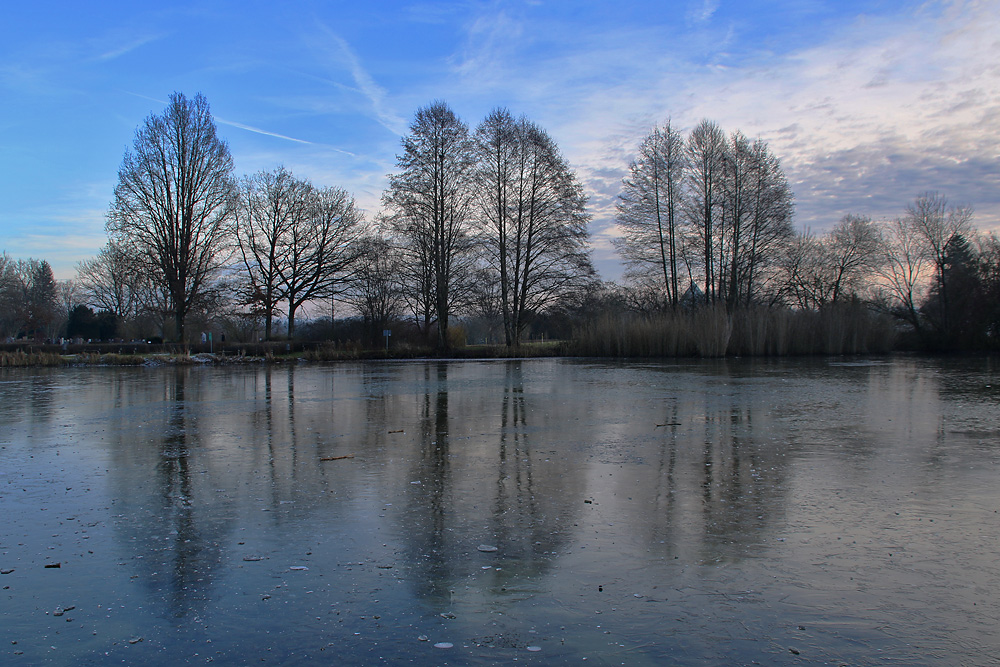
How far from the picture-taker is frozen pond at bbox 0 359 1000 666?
8.78ft

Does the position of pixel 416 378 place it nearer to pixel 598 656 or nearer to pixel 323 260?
pixel 598 656

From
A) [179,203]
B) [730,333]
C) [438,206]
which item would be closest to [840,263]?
[730,333]

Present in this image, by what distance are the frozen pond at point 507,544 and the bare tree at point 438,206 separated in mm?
27267

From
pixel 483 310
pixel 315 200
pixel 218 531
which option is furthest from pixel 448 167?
pixel 218 531

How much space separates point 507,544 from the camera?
152 inches

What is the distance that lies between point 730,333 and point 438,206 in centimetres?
1734

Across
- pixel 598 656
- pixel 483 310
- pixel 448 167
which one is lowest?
pixel 598 656

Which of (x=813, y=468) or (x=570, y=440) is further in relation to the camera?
(x=570, y=440)

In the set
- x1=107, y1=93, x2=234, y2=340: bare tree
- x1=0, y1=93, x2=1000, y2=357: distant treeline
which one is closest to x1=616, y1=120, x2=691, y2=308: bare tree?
x1=0, y1=93, x2=1000, y2=357: distant treeline

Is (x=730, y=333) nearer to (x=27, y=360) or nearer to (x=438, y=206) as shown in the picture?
(x=438, y=206)

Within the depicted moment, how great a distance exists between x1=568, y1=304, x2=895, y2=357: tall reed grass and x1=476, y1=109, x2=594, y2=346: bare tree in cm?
423

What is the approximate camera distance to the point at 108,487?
17.6 ft

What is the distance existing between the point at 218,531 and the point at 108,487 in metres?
1.94

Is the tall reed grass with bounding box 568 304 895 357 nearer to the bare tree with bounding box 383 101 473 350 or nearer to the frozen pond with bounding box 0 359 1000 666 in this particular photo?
the bare tree with bounding box 383 101 473 350
